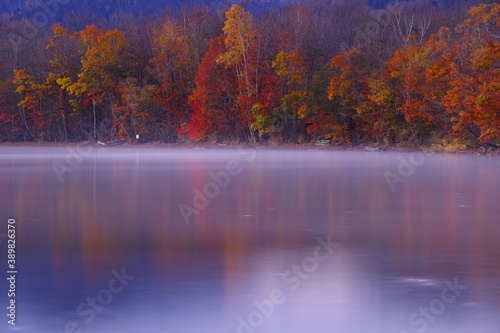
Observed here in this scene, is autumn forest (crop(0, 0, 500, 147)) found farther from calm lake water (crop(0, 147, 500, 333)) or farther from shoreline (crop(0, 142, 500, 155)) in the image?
calm lake water (crop(0, 147, 500, 333))

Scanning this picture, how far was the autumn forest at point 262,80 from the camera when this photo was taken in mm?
49375

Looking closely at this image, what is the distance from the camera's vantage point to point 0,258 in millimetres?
10016

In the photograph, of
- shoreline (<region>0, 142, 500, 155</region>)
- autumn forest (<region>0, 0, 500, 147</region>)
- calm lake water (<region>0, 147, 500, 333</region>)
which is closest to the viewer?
calm lake water (<region>0, 147, 500, 333</region>)

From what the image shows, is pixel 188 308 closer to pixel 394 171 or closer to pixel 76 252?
pixel 76 252

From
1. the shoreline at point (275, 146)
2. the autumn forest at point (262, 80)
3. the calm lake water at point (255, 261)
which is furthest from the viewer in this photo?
the shoreline at point (275, 146)

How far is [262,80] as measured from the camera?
6912 centimetres

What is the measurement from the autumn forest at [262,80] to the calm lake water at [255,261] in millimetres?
30022

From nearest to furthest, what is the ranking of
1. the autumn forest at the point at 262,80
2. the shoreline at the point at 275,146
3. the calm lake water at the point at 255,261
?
the calm lake water at the point at 255,261, the autumn forest at the point at 262,80, the shoreline at the point at 275,146

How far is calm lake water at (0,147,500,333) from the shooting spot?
22.6 ft

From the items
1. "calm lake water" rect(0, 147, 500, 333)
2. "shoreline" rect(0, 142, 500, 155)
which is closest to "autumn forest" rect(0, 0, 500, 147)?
"shoreline" rect(0, 142, 500, 155)

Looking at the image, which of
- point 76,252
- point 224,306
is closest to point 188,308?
point 224,306

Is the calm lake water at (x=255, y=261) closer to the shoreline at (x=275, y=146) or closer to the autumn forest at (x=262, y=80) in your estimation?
the autumn forest at (x=262, y=80)

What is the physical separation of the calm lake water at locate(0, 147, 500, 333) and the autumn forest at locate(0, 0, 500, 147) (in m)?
30.0

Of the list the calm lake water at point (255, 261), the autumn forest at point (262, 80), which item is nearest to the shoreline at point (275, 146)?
the autumn forest at point (262, 80)
